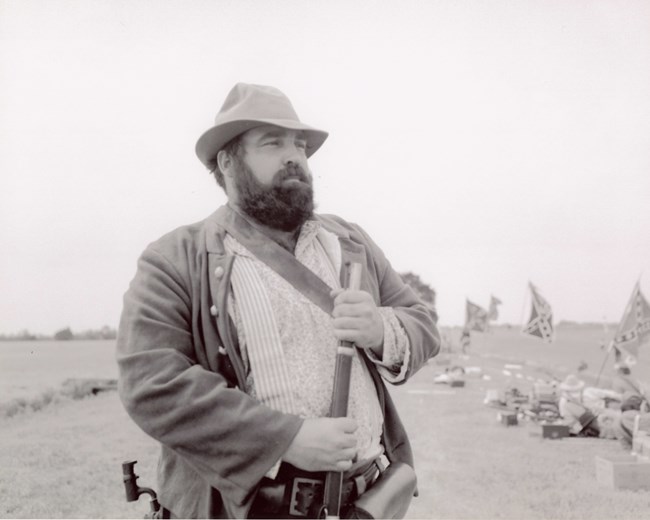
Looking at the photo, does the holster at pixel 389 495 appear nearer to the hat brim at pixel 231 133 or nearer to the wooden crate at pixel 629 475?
the hat brim at pixel 231 133

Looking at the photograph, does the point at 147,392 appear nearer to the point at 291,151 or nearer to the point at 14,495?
the point at 291,151

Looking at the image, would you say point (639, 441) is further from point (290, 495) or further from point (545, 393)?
point (290, 495)

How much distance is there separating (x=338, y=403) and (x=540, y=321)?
9444 millimetres

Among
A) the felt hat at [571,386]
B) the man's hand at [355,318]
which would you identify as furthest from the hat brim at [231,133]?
the felt hat at [571,386]

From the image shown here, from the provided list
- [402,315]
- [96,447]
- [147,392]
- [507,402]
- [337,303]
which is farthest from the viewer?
[507,402]

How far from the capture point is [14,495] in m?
3.65

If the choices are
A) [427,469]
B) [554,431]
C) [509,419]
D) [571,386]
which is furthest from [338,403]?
[571,386]

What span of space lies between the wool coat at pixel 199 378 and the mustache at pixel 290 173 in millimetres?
166

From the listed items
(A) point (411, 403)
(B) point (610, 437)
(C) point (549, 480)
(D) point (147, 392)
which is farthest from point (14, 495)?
(A) point (411, 403)

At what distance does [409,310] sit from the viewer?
191 cm

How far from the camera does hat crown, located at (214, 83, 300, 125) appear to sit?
1827 millimetres

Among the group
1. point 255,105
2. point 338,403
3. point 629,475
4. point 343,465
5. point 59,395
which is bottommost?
point 629,475

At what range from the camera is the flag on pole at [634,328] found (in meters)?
8.53

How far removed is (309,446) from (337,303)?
0.32 meters
